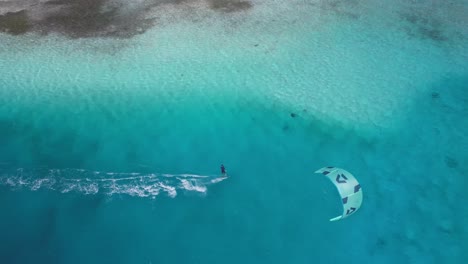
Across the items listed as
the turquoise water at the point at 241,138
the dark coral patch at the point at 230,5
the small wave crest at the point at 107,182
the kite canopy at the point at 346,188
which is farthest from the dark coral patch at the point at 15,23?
the kite canopy at the point at 346,188

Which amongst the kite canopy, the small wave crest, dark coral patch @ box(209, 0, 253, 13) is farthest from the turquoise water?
dark coral patch @ box(209, 0, 253, 13)

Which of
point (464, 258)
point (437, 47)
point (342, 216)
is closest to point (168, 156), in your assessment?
point (342, 216)

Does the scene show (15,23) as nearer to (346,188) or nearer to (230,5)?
(230,5)

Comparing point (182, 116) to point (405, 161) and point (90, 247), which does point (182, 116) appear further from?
point (405, 161)

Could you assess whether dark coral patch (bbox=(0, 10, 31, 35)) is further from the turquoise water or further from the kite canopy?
the kite canopy

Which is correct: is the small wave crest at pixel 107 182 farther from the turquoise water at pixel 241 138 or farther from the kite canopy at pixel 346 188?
the kite canopy at pixel 346 188

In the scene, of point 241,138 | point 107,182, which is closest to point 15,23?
point 107,182
